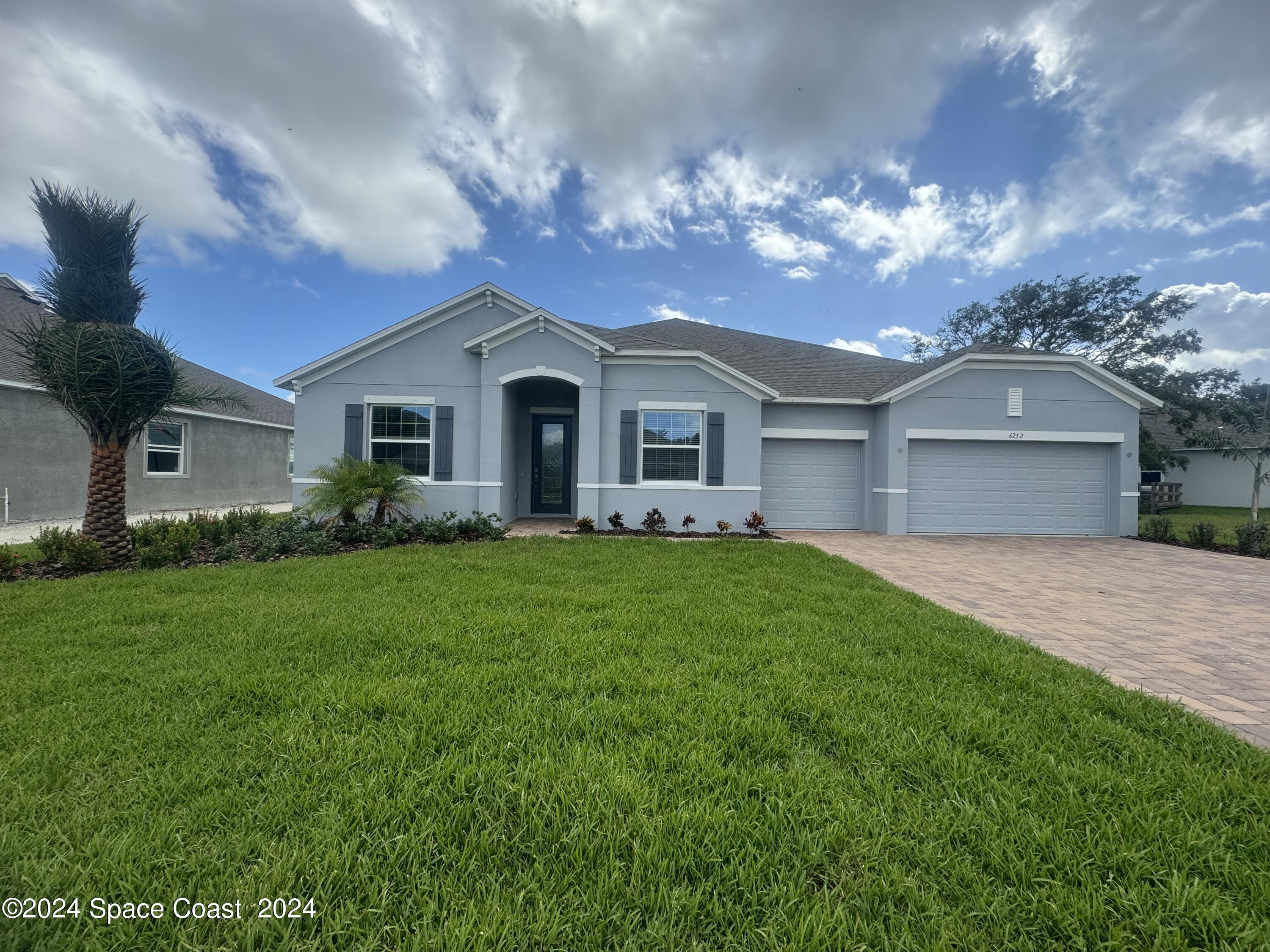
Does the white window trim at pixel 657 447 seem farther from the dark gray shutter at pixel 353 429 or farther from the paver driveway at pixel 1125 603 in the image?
the dark gray shutter at pixel 353 429

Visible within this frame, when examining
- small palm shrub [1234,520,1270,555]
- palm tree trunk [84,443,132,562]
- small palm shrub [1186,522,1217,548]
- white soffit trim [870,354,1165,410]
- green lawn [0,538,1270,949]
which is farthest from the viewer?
white soffit trim [870,354,1165,410]

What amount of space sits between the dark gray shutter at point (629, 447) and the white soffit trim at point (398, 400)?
168 inches

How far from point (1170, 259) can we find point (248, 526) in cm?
3055

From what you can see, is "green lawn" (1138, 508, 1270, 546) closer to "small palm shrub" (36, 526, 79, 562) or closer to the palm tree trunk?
the palm tree trunk

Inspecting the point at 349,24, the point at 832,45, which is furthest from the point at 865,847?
the point at 349,24

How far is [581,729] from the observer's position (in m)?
2.66

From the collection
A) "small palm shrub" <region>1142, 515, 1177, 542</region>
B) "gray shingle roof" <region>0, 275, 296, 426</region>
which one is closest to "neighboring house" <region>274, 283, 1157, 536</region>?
"small palm shrub" <region>1142, 515, 1177, 542</region>

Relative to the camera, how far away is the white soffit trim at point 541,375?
33.4ft

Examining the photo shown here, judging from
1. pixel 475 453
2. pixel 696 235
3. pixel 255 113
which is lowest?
pixel 475 453

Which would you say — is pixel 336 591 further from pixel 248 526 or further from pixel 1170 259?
pixel 1170 259

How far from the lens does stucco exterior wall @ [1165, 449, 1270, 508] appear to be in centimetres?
2020

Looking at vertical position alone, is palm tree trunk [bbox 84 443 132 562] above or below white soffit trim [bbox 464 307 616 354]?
below

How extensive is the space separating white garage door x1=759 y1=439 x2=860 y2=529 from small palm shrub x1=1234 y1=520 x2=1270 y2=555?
6.92 m

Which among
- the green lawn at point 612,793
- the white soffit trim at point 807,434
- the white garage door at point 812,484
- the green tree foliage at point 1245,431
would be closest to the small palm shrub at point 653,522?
the white garage door at point 812,484
